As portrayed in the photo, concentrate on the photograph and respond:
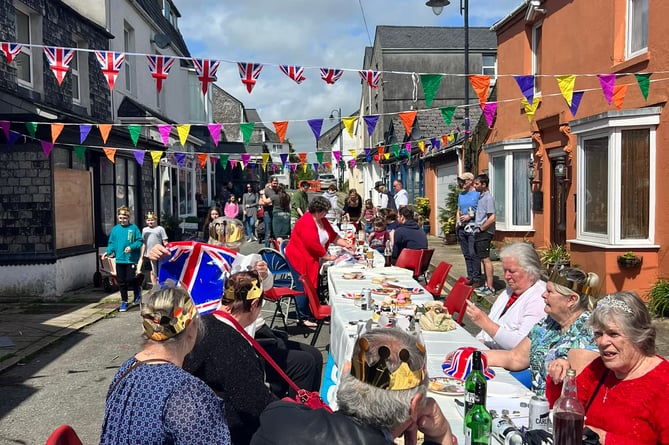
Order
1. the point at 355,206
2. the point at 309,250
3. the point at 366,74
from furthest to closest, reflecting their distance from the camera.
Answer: the point at 355,206, the point at 366,74, the point at 309,250

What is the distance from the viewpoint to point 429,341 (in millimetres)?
4348

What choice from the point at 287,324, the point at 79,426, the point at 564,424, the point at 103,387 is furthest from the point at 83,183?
the point at 564,424

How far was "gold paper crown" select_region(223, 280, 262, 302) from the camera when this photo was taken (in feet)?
11.6

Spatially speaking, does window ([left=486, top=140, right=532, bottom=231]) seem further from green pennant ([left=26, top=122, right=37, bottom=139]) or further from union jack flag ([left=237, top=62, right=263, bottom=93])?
green pennant ([left=26, top=122, right=37, bottom=139])

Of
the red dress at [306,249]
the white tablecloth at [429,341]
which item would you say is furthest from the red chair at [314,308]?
the red dress at [306,249]

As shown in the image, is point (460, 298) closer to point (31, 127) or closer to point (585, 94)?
point (585, 94)

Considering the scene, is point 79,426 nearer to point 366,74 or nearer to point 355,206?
point 366,74

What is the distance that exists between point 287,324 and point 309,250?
3.84ft

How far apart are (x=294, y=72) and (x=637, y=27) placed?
5.54 meters

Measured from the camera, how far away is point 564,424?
2279mm

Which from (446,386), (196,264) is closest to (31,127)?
(196,264)

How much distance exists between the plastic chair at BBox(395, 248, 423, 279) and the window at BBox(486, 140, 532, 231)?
545 centimetres

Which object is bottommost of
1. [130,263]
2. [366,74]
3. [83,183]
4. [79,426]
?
[79,426]

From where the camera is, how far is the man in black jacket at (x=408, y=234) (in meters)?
9.88
